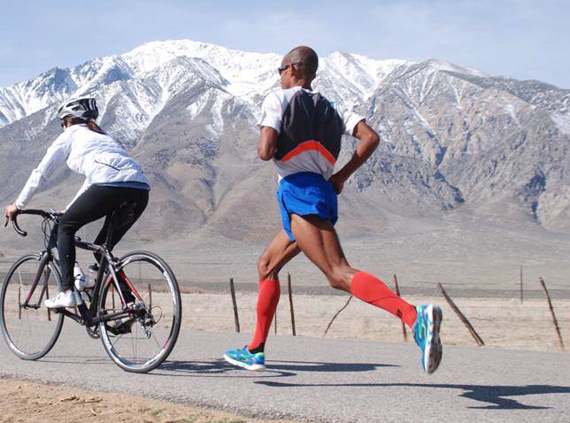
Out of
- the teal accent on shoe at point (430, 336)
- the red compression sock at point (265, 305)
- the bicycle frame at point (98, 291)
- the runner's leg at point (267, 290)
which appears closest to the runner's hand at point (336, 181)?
the runner's leg at point (267, 290)

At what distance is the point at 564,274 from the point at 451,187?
3240 inches

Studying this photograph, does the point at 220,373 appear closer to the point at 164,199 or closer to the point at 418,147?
the point at 164,199

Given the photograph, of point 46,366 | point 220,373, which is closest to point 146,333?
point 220,373

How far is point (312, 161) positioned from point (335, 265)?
68 cm

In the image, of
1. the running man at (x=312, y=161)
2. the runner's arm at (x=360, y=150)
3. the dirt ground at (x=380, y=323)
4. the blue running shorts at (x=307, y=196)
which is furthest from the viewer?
the dirt ground at (x=380, y=323)

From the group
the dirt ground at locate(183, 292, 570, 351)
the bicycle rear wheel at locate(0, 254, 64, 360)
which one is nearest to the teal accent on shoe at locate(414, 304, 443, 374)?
the bicycle rear wheel at locate(0, 254, 64, 360)

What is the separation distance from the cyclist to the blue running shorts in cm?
137

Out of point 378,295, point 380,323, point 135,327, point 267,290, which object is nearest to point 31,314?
point 135,327

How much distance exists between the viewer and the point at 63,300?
6.25 metres

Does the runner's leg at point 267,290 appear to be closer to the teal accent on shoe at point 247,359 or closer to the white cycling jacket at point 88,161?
the teal accent on shoe at point 247,359

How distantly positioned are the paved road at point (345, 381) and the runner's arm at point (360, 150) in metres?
1.32

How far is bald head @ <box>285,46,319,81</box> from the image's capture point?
17.5 feet

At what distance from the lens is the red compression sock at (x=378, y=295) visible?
470 centimetres

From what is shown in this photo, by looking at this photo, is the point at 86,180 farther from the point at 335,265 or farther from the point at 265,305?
the point at 335,265
